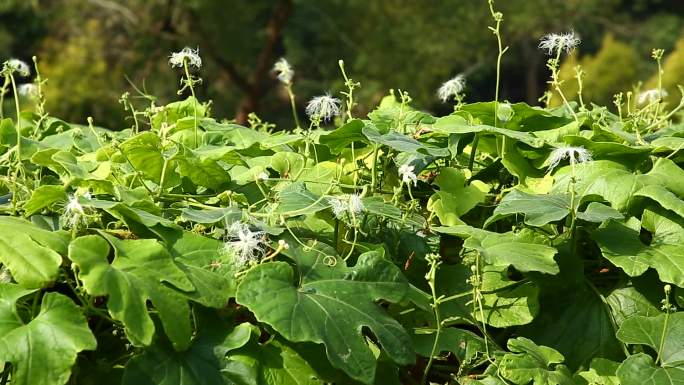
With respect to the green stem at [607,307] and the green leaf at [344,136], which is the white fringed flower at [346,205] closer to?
the green leaf at [344,136]

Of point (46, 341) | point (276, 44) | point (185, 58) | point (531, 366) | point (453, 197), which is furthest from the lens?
point (276, 44)

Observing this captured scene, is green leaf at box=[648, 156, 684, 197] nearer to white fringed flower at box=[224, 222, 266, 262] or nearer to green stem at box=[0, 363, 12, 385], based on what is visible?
white fringed flower at box=[224, 222, 266, 262]

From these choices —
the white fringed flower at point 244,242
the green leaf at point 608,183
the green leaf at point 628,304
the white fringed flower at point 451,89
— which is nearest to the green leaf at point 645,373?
the green leaf at point 628,304

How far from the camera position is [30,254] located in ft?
3.51

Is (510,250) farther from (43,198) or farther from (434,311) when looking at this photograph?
(43,198)

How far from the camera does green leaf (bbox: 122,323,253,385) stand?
1089mm

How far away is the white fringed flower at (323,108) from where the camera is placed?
1.65 meters

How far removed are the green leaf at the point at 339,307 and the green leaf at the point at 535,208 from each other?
0.65ft

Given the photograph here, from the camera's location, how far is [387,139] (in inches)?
55.7

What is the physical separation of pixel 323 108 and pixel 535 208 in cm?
47

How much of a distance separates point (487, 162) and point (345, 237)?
0.43m

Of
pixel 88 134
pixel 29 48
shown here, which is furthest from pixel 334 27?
pixel 88 134

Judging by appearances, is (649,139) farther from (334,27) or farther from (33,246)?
(334,27)

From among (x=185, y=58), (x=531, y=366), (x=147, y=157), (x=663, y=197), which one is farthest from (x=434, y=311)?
(x=185, y=58)
